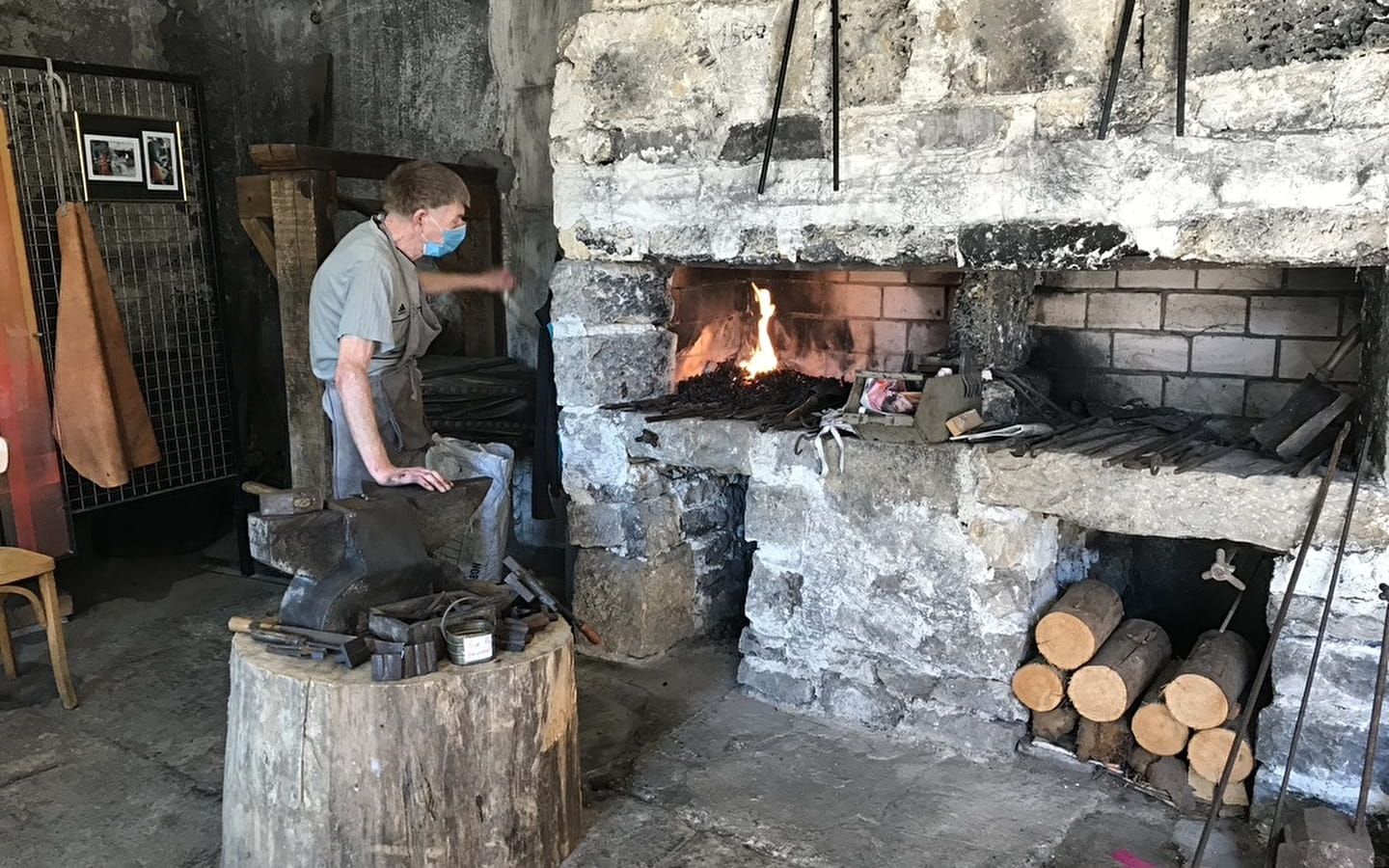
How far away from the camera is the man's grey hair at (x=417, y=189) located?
3.30m

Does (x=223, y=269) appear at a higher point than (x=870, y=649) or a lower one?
higher

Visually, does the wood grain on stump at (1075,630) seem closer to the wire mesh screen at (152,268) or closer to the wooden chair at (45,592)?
the wooden chair at (45,592)

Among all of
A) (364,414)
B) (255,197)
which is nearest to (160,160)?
(255,197)

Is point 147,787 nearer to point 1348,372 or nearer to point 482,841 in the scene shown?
point 482,841

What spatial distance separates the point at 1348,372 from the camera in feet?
11.5

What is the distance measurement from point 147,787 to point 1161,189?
11.6ft

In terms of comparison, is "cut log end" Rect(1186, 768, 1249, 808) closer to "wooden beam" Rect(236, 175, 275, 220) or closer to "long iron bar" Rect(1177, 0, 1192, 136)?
"long iron bar" Rect(1177, 0, 1192, 136)

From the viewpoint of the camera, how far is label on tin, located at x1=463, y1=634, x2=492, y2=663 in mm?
2588

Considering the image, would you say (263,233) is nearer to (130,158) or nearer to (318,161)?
(318,161)

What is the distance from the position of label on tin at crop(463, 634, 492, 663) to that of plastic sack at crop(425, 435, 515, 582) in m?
1.64

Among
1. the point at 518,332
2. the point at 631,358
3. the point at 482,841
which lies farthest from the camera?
the point at 518,332

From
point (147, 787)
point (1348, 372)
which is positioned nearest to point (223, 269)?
point (147, 787)

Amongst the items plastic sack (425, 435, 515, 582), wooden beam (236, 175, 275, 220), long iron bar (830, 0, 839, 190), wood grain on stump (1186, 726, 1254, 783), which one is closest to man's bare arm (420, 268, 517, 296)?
plastic sack (425, 435, 515, 582)

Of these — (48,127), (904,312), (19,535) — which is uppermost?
(48,127)
